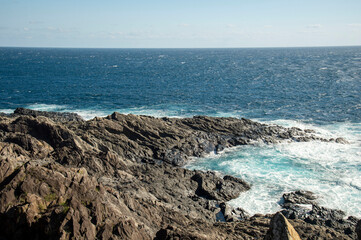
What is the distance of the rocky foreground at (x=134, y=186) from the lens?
20234mm

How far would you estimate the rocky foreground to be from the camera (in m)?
20.2

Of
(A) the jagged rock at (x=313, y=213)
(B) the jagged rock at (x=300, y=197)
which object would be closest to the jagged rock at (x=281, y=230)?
(A) the jagged rock at (x=313, y=213)

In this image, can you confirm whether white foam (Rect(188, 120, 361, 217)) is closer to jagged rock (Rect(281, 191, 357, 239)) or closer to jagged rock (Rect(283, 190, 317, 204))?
jagged rock (Rect(283, 190, 317, 204))

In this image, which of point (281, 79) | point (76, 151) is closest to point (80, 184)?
point (76, 151)

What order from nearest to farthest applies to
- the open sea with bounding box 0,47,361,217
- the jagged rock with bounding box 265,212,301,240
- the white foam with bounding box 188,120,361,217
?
1. the jagged rock with bounding box 265,212,301,240
2. the white foam with bounding box 188,120,361,217
3. the open sea with bounding box 0,47,361,217

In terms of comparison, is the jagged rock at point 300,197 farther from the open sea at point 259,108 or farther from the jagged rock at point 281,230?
the jagged rock at point 281,230

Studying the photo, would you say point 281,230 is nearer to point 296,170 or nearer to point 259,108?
point 296,170

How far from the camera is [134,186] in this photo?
110ft

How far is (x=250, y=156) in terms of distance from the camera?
170ft

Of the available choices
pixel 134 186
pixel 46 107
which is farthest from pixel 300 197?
pixel 46 107

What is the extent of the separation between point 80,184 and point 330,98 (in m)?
85.7

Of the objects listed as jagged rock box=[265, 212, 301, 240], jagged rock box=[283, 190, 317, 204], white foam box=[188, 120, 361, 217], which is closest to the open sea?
white foam box=[188, 120, 361, 217]

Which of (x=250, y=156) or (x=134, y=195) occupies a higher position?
(x=134, y=195)

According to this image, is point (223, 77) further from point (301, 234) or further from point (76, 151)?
point (301, 234)
